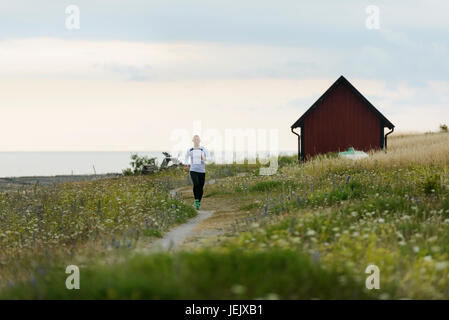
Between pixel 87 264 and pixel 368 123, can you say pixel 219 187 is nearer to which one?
pixel 368 123

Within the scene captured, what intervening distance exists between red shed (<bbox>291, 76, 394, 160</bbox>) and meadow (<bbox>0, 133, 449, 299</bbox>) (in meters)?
14.8

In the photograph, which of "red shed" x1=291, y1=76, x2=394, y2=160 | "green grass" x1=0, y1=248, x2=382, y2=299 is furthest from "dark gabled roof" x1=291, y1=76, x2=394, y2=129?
"green grass" x1=0, y1=248, x2=382, y2=299

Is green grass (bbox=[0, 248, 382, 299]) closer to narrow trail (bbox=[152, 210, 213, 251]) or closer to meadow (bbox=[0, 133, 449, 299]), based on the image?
meadow (bbox=[0, 133, 449, 299])

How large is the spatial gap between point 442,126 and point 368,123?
35.0 meters

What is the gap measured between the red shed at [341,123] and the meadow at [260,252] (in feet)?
48.5

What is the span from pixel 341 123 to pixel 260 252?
25.6 meters

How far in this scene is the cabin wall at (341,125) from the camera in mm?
30922

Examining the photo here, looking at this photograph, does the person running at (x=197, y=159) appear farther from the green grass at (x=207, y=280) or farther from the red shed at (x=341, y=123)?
the red shed at (x=341, y=123)

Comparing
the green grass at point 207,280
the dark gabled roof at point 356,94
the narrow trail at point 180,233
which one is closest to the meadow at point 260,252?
the green grass at point 207,280

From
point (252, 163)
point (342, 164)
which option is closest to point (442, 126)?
point (252, 163)

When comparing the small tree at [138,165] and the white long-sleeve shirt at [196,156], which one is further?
the small tree at [138,165]

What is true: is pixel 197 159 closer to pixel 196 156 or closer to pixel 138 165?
pixel 196 156

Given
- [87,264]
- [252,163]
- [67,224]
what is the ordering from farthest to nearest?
[252,163] → [67,224] → [87,264]
